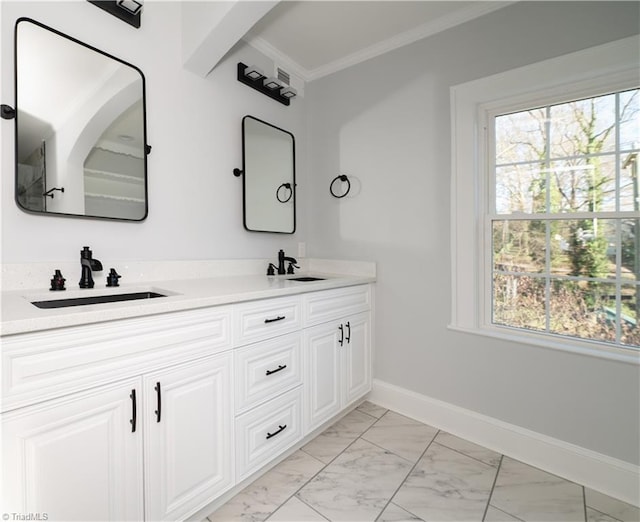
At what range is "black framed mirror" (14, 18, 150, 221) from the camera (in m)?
1.36

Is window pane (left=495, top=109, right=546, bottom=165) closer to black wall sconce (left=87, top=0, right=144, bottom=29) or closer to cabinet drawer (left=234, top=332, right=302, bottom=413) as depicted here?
cabinet drawer (left=234, top=332, right=302, bottom=413)

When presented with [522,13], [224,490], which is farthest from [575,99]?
[224,490]

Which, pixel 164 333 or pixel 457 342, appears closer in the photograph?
pixel 164 333

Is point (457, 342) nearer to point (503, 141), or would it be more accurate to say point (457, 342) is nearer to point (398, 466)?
point (398, 466)

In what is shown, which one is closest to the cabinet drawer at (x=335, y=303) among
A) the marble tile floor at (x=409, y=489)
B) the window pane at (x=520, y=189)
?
the marble tile floor at (x=409, y=489)

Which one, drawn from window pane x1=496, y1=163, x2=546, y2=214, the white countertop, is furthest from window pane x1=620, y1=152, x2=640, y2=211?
the white countertop

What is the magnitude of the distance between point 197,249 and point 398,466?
5.63 ft

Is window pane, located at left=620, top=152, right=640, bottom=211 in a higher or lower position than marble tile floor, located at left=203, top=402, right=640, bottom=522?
higher

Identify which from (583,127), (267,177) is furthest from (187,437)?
(583,127)

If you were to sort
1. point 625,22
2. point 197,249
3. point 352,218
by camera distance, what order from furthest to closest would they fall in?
point 352,218 < point 197,249 < point 625,22

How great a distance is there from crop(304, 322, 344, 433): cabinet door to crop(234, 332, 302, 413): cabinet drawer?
0.09 meters

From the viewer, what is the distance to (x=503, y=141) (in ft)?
6.37

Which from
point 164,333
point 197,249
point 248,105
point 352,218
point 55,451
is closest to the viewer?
point 55,451

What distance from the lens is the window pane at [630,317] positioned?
1569 millimetres
